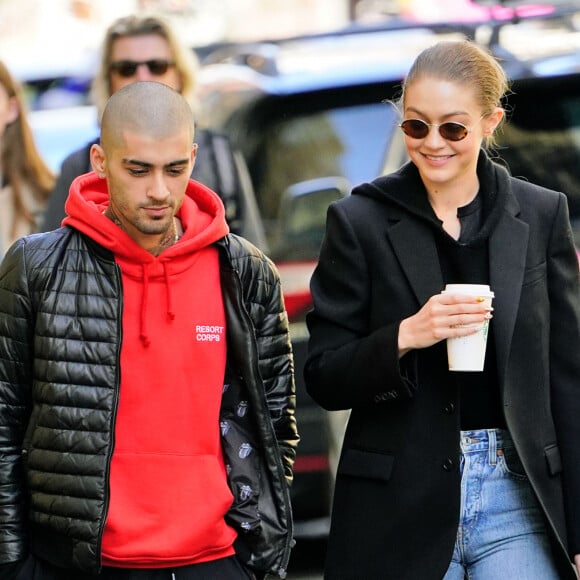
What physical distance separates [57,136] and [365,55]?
2122 mm

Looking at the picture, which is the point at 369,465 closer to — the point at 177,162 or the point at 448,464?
the point at 448,464

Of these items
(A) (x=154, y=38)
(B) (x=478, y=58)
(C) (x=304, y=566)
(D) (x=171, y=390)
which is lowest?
(C) (x=304, y=566)

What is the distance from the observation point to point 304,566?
622 cm

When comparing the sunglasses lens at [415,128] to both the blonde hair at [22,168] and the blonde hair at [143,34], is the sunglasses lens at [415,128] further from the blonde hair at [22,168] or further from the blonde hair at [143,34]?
the blonde hair at [22,168]

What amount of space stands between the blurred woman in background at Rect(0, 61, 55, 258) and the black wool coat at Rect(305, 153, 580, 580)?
238 cm

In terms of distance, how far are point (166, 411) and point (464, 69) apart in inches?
41.9

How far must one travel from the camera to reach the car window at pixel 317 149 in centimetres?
598

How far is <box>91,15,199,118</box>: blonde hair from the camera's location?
5133mm

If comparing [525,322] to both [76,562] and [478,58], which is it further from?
[76,562]

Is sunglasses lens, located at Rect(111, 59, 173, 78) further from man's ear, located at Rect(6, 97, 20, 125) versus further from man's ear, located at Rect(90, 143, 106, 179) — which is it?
man's ear, located at Rect(90, 143, 106, 179)

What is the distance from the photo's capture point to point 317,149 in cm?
604

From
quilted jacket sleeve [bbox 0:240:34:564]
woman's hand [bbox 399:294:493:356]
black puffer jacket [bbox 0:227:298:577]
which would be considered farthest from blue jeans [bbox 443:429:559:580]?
quilted jacket sleeve [bbox 0:240:34:564]

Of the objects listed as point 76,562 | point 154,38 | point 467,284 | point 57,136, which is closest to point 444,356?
point 467,284

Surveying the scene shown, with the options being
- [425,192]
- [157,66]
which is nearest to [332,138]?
[157,66]
